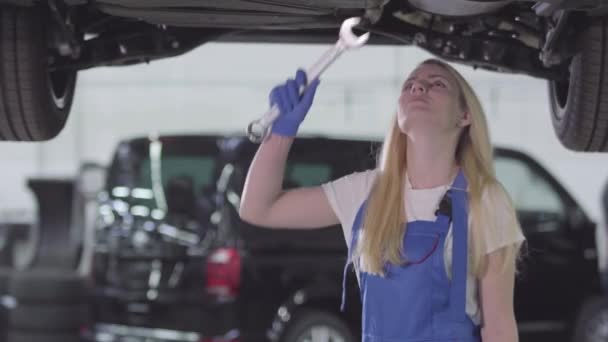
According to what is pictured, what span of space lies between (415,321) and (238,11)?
1.07m

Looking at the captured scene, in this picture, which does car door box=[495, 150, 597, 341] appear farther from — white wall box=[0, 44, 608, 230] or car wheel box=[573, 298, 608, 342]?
white wall box=[0, 44, 608, 230]

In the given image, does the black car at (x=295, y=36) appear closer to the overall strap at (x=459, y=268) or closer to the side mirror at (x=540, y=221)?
the overall strap at (x=459, y=268)

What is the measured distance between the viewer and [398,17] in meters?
3.87

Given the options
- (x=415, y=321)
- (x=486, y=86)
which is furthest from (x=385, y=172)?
(x=486, y=86)

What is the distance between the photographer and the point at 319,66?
2.96 meters

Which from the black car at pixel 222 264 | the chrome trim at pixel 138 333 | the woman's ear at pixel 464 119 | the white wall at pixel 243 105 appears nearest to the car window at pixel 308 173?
the black car at pixel 222 264

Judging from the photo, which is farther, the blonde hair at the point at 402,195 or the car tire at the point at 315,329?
the car tire at the point at 315,329

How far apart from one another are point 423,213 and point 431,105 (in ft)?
0.84

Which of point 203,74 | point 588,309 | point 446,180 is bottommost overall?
point 588,309

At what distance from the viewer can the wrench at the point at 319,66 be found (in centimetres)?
294

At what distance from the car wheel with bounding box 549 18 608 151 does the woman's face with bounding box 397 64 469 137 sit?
68cm

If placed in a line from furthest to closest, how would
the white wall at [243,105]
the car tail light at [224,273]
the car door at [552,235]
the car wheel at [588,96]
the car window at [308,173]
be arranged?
the white wall at [243,105]
the car door at [552,235]
the car window at [308,173]
the car tail light at [224,273]
the car wheel at [588,96]

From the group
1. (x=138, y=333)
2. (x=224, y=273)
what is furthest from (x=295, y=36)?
(x=138, y=333)

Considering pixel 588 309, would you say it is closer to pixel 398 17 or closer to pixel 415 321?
pixel 398 17
